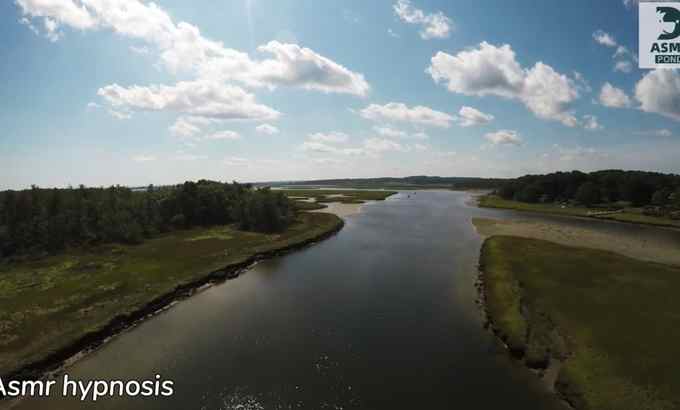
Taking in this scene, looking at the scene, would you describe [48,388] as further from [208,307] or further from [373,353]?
[373,353]

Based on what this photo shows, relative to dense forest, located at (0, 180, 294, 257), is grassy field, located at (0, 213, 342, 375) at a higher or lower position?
lower

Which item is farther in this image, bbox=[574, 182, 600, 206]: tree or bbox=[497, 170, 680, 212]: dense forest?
bbox=[574, 182, 600, 206]: tree

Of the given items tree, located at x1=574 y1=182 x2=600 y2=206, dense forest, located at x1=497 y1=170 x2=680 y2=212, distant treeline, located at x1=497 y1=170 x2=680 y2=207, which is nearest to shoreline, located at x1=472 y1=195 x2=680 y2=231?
dense forest, located at x1=497 y1=170 x2=680 y2=212

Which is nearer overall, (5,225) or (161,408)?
(161,408)

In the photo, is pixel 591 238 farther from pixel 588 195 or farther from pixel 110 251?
pixel 110 251

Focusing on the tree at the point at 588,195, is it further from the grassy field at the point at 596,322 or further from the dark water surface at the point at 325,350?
the dark water surface at the point at 325,350

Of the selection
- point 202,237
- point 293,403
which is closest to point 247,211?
point 202,237

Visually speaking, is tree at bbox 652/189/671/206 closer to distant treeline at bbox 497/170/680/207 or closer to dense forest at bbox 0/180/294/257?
distant treeline at bbox 497/170/680/207
